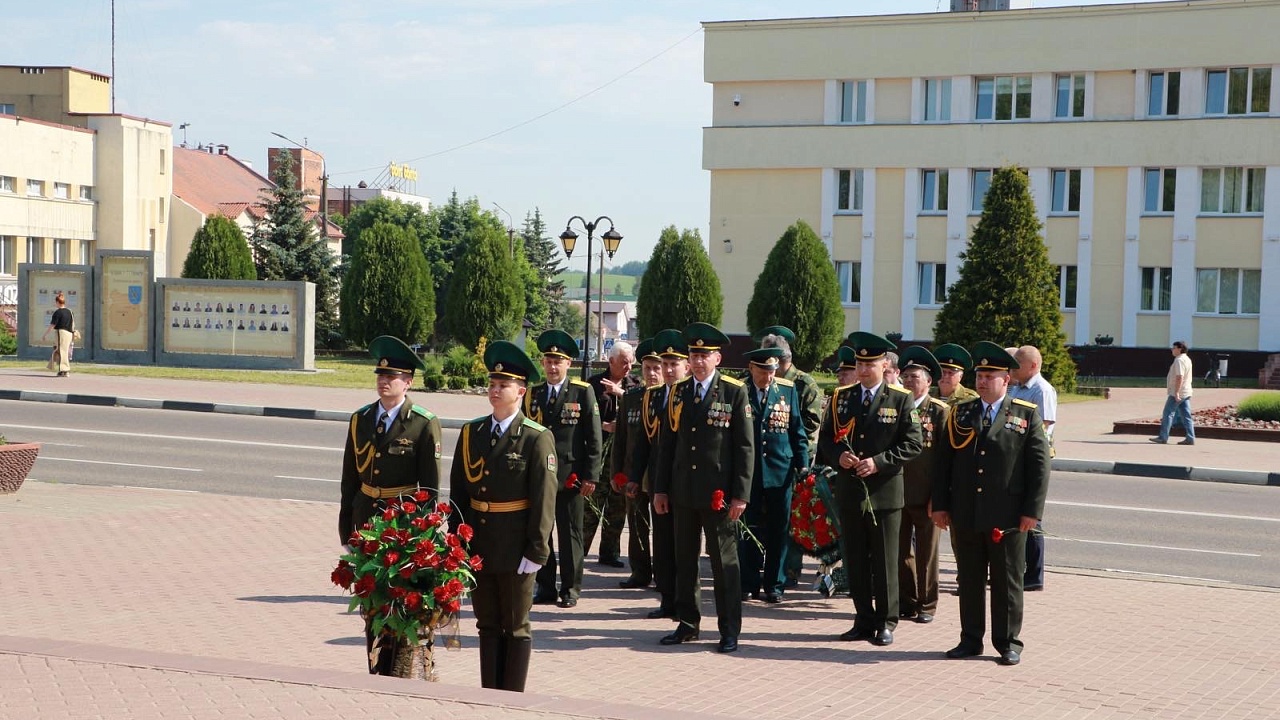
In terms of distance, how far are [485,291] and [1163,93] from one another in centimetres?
2135

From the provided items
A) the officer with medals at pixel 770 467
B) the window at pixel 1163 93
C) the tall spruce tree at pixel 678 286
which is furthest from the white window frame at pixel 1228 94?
the officer with medals at pixel 770 467

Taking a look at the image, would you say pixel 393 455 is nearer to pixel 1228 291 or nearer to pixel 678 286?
pixel 678 286

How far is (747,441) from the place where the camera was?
8453 millimetres

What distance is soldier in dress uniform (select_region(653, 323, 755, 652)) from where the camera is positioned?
836 centimetres

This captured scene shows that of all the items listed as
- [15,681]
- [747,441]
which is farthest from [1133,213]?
[15,681]

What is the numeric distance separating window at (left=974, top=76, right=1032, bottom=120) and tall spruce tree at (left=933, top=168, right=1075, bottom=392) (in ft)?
44.1

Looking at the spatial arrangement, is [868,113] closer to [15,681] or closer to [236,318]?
[236,318]

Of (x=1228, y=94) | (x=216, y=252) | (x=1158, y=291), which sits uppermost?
(x=1228, y=94)

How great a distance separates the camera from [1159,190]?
42219mm

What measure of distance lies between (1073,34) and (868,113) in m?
6.64

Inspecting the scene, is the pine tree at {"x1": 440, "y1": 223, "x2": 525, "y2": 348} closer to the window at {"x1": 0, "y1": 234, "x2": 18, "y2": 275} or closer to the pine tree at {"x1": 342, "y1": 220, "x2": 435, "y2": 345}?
the pine tree at {"x1": 342, "y1": 220, "x2": 435, "y2": 345}

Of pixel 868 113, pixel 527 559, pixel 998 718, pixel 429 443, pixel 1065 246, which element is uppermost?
pixel 868 113

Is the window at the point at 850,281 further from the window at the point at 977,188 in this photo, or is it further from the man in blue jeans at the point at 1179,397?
the man in blue jeans at the point at 1179,397

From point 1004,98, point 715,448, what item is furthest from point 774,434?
point 1004,98
